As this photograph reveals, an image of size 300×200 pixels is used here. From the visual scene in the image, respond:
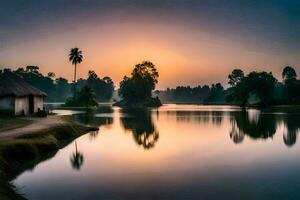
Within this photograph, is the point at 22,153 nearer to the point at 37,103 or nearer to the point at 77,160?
the point at 77,160

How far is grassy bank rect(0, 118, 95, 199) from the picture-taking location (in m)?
18.5

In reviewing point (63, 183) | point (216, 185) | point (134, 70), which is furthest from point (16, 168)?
point (134, 70)

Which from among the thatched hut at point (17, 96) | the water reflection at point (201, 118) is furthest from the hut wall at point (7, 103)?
the water reflection at point (201, 118)

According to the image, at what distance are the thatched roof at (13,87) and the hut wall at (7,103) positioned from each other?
854mm

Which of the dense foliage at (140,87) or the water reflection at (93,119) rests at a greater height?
the dense foliage at (140,87)

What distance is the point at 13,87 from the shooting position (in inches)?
2025

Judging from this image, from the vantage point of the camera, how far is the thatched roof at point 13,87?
4956 cm

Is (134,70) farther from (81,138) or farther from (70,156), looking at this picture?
(70,156)

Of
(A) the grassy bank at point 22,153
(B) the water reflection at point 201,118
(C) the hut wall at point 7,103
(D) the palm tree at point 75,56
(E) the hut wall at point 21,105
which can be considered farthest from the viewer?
(D) the palm tree at point 75,56

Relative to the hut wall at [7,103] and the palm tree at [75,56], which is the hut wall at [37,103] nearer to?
the hut wall at [7,103]

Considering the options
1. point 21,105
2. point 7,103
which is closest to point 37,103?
point 21,105

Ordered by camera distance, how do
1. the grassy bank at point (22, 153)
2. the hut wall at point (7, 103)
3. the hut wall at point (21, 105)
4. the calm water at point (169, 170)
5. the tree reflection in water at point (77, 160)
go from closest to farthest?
1. the calm water at point (169, 170)
2. the grassy bank at point (22, 153)
3. the tree reflection in water at point (77, 160)
4. the hut wall at point (7, 103)
5. the hut wall at point (21, 105)

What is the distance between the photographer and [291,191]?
1755cm

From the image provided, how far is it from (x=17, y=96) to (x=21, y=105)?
250cm
